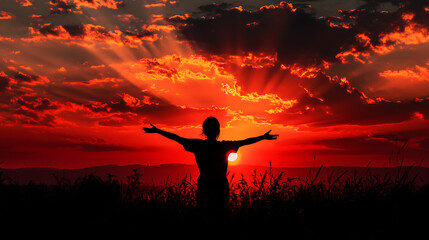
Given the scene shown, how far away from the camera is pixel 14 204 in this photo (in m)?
5.41

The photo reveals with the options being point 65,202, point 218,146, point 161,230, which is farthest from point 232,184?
point 65,202

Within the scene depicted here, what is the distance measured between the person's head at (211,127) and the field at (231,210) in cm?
120

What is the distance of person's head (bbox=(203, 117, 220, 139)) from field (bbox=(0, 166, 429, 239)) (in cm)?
120

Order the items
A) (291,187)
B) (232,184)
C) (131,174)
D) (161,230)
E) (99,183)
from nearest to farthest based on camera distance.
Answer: (161,230) → (99,183) → (131,174) → (291,187) → (232,184)

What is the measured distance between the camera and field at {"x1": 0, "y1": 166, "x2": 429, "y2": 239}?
5133mm

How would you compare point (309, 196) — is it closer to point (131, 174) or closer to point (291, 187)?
point (291, 187)

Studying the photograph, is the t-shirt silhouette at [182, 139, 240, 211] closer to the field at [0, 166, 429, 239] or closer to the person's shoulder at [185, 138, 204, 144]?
the person's shoulder at [185, 138, 204, 144]

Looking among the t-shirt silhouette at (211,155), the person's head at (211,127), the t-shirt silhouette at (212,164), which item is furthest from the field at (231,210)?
the person's head at (211,127)

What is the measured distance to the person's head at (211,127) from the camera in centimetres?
698

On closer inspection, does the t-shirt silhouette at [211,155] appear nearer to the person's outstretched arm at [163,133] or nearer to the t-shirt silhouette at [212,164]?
the t-shirt silhouette at [212,164]

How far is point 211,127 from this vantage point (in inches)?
275

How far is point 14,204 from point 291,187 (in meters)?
4.70

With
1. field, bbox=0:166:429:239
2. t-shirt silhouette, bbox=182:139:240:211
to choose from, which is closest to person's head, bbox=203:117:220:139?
t-shirt silhouette, bbox=182:139:240:211

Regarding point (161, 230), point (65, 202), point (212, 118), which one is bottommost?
point (161, 230)
